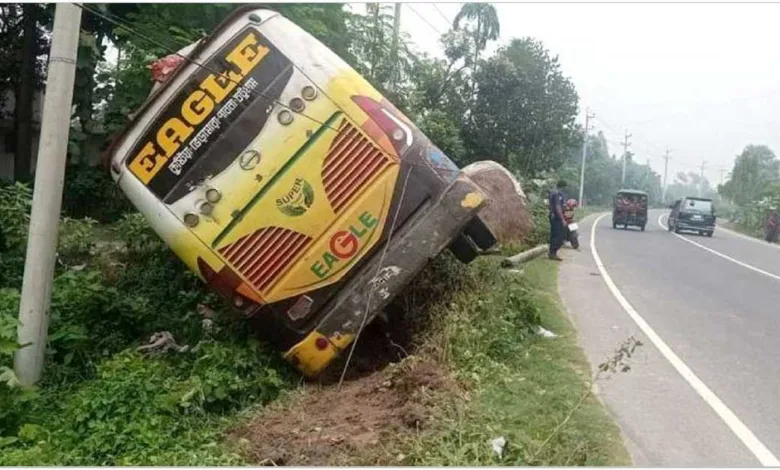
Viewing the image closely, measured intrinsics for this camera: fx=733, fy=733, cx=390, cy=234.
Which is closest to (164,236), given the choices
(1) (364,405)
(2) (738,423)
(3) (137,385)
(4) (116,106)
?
(3) (137,385)

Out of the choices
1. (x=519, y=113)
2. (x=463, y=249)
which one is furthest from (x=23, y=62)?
→ (x=463, y=249)

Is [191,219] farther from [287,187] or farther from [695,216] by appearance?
[695,216]

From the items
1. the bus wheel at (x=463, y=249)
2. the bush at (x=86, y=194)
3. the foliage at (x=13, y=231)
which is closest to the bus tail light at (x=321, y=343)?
the bus wheel at (x=463, y=249)

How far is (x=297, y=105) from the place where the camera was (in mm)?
5488

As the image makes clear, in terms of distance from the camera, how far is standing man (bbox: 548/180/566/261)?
12141 mm

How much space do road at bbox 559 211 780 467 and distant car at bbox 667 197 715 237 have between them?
15.1m

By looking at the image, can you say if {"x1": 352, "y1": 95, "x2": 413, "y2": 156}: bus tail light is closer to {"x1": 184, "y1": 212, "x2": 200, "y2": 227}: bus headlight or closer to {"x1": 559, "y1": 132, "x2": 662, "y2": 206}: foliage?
{"x1": 184, "y1": 212, "x2": 200, "y2": 227}: bus headlight

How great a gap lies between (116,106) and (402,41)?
7236mm

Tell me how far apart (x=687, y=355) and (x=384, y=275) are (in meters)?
2.86

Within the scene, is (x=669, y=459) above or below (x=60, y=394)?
above

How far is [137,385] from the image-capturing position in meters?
4.84

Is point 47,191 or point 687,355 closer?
point 47,191

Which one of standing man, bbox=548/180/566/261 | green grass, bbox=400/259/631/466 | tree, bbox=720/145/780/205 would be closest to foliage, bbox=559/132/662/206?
tree, bbox=720/145/780/205

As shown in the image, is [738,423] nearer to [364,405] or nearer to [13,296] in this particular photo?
[364,405]
